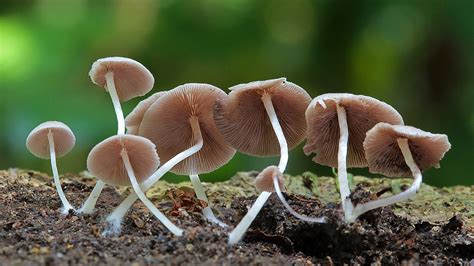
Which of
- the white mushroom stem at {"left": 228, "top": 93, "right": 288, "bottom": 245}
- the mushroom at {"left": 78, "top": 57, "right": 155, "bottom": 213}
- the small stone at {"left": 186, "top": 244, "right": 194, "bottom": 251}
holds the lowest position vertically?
the small stone at {"left": 186, "top": 244, "right": 194, "bottom": 251}

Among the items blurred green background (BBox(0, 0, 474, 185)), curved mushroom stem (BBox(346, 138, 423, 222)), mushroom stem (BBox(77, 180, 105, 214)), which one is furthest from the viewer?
blurred green background (BBox(0, 0, 474, 185))

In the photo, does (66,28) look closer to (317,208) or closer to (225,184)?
(225,184)

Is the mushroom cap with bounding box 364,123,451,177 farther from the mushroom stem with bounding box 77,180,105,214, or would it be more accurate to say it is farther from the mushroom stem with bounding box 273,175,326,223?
the mushroom stem with bounding box 77,180,105,214

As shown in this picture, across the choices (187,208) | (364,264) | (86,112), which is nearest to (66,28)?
(86,112)

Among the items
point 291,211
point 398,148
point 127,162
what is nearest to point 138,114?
point 127,162

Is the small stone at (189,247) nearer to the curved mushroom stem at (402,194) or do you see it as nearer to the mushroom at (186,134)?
the mushroom at (186,134)

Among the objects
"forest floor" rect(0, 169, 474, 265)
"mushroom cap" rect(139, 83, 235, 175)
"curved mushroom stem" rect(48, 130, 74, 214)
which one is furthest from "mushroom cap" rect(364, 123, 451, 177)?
"curved mushroom stem" rect(48, 130, 74, 214)

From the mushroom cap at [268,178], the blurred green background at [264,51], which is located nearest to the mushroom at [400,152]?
the mushroom cap at [268,178]
